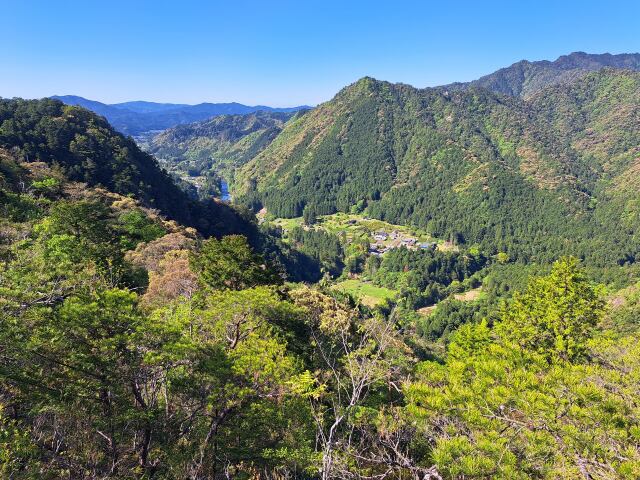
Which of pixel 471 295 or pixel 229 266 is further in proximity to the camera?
pixel 471 295

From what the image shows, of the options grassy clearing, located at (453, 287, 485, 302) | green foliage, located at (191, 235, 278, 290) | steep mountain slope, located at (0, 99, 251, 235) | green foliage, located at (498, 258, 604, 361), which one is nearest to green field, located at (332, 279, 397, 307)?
Answer: grassy clearing, located at (453, 287, 485, 302)

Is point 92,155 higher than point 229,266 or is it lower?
higher

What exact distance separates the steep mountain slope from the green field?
54.7 m

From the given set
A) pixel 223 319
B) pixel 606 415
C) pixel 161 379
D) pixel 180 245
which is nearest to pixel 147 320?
pixel 161 379

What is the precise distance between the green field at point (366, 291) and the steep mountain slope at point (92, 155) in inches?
2155

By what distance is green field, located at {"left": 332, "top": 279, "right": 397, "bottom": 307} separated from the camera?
154 meters

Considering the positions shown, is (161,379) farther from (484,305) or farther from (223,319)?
(484,305)

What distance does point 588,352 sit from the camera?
26672mm

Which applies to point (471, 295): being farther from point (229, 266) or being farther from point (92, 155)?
point (229, 266)

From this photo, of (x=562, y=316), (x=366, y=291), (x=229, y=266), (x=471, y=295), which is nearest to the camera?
(x=562, y=316)

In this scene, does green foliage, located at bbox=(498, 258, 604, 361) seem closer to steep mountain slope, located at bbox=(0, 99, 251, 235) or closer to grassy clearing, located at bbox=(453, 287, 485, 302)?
steep mountain slope, located at bbox=(0, 99, 251, 235)

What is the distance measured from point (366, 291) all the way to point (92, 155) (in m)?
110

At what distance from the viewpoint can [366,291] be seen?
164 meters

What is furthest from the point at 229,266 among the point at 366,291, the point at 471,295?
the point at 471,295
